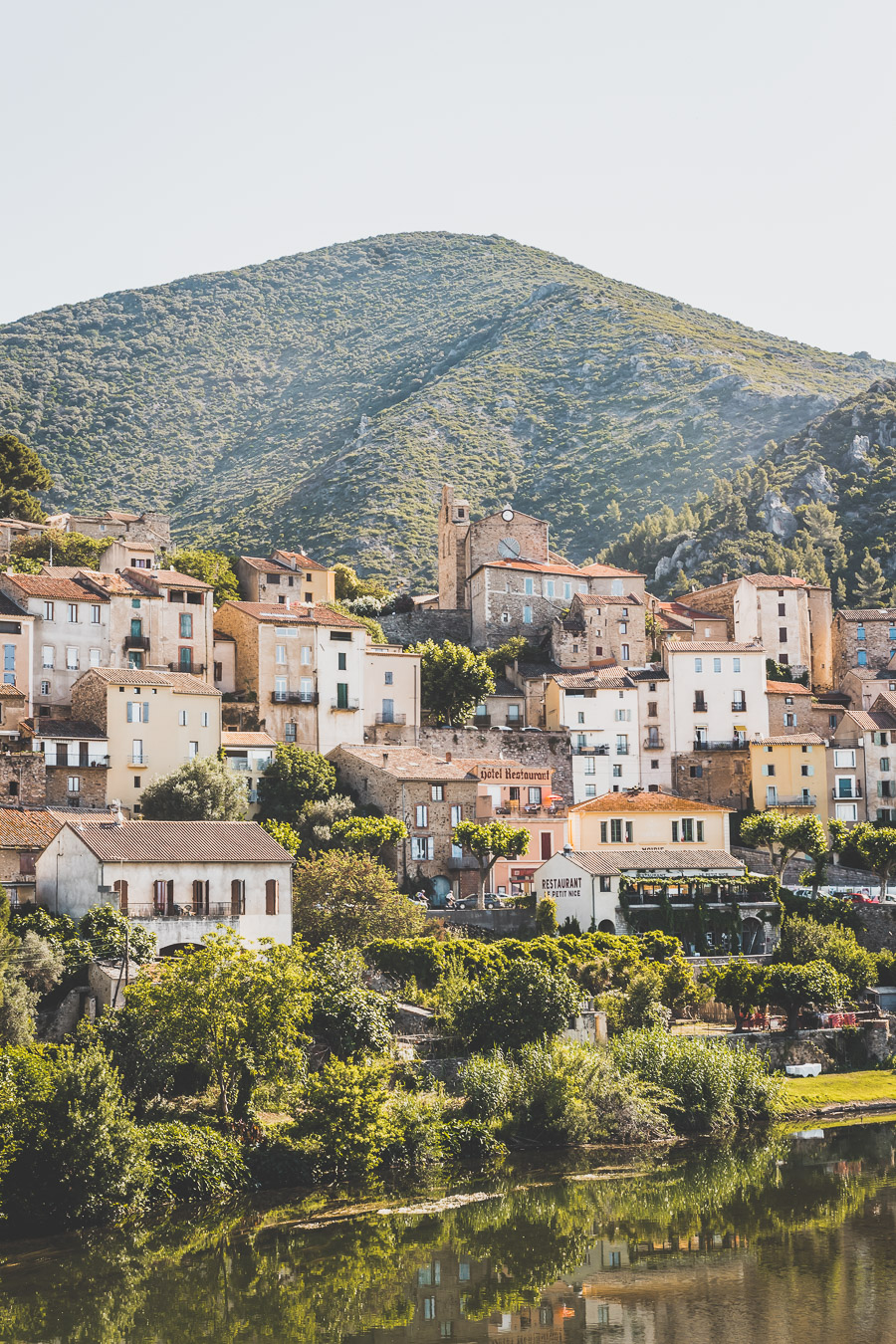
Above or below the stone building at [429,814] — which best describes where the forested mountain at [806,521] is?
above

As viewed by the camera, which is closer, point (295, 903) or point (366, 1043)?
point (366, 1043)

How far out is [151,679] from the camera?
66188 millimetres

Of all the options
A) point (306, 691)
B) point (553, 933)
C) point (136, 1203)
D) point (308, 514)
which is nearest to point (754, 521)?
point (308, 514)

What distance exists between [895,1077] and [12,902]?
103 feet

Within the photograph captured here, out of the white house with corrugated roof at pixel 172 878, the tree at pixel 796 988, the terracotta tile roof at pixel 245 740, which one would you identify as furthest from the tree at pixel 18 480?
the tree at pixel 796 988

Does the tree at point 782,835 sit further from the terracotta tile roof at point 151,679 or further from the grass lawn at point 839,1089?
the terracotta tile roof at point 151,679

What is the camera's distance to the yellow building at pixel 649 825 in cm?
6875

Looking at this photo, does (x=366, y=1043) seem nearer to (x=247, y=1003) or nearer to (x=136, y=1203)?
(x=247, y=1003)

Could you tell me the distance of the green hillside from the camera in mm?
142750

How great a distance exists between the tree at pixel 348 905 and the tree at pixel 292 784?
29.6 ft

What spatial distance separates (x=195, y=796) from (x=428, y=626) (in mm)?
34070

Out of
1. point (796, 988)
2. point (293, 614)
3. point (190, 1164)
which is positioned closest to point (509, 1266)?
point (190, 1164)

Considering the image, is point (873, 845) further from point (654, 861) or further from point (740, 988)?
point (740, 988)

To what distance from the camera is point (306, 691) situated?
7419cm
